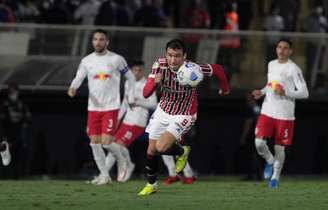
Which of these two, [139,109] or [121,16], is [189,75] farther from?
[121,16]

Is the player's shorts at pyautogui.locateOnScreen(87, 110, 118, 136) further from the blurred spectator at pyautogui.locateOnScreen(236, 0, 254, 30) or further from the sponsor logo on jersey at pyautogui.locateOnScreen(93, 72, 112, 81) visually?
the blurred spectator at pyautogui.locateOnScreen(236, 0, 254, 30)

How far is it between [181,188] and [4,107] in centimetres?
942

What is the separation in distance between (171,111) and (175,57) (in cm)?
89

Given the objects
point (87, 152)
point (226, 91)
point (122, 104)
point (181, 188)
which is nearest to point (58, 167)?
point (87, 152)

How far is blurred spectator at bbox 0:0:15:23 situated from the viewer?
2978cm

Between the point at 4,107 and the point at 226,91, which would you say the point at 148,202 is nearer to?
the point at 226,91

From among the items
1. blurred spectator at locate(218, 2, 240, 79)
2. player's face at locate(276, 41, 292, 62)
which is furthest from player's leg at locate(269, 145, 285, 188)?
blurred spectator at locate(218, 2, 240, 79)

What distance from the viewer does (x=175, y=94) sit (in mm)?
18203

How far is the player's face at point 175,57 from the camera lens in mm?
17781

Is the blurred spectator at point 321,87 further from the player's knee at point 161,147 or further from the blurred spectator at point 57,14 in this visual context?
the player's knee at point 161,147

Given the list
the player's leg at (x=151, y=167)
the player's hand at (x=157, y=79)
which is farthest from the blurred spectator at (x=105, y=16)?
the player's hand at (x=157, y=79)

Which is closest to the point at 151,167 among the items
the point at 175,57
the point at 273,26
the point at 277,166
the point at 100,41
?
the point at 175,57

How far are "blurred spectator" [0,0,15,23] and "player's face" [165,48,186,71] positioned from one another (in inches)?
493

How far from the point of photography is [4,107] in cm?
2952
